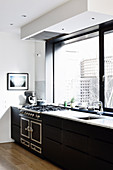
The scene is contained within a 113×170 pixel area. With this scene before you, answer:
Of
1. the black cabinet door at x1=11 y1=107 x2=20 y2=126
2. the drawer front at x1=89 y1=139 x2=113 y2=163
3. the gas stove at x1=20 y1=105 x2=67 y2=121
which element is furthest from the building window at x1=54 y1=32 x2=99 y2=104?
the drawer front at x1=89 y1=139 x2=113 y2=163

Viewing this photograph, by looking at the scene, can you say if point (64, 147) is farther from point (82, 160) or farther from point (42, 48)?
point (42, 48)

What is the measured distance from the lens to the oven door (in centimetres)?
559

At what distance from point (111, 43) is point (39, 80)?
2.46 m

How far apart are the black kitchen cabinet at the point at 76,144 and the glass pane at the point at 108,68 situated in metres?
0.95

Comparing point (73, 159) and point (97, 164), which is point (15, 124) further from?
point (97, 164)

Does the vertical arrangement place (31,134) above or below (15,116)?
below

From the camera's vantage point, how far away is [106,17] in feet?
13.3

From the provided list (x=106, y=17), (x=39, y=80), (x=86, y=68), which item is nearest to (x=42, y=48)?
(x=39, y=80)

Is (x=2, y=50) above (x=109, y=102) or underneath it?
above

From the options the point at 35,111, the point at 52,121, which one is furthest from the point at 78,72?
A: the point at 52,121

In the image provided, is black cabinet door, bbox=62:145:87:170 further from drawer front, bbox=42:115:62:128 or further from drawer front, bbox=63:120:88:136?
drawer front, bbox=42:115:62:128

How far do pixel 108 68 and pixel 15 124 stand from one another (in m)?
2.73

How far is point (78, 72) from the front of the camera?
Answer: 5.80m

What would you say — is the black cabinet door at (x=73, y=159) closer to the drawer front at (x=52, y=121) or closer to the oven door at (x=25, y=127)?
the drawer front at (x=52, y=121)
